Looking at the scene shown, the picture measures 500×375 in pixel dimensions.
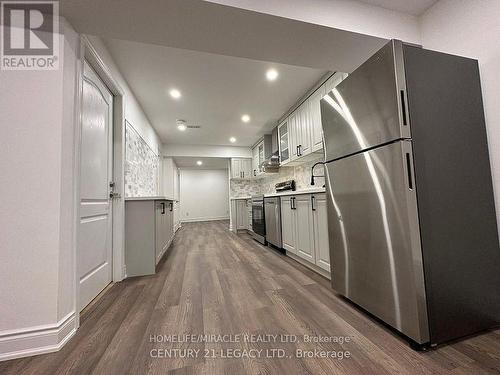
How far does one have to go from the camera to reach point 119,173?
2.21 metres

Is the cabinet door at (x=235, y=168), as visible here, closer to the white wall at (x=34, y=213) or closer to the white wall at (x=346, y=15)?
the white wall at (x=346, y=15)

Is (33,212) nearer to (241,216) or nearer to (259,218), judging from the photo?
(259,218)

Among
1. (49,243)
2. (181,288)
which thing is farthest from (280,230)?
(49,243)

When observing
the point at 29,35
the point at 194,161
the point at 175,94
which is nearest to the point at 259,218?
the point at 175,94

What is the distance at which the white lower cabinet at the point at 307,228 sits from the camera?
206 cm

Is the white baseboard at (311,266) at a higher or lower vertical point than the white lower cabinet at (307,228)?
lower

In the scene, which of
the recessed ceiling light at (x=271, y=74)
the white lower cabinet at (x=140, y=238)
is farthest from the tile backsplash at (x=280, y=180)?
the white lower cabinet at (x=140, y=238)

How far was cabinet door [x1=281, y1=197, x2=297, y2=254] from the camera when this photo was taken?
8.91 ft

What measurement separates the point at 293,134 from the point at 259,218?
176cm

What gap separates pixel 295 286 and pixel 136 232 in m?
1.86

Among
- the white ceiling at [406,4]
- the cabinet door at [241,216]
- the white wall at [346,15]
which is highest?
the white ceiling at [406,4]

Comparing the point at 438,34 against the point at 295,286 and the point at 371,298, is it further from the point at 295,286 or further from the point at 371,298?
the point at 295,286

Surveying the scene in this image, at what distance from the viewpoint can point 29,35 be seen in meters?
1.20

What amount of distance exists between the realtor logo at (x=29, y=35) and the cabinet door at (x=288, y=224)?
2.55m
